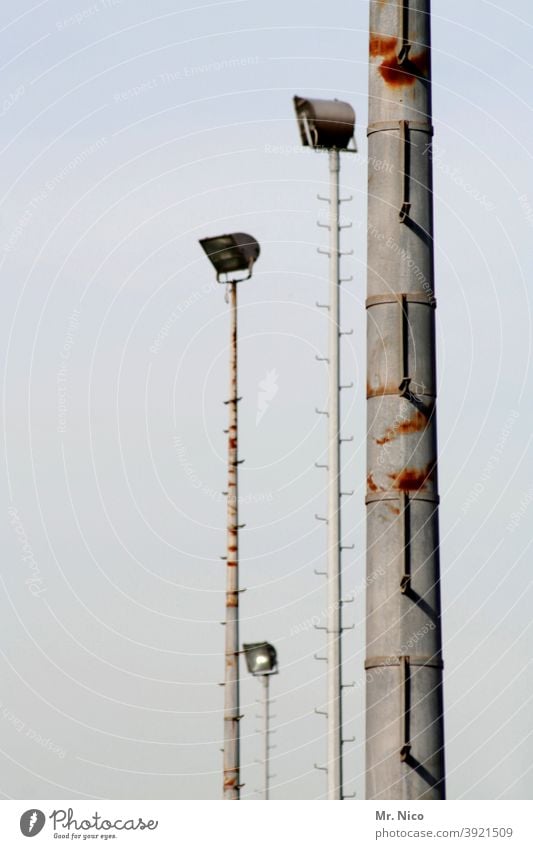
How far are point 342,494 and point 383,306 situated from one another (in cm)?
1868

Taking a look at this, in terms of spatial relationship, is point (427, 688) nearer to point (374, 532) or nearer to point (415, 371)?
point (374, 532)

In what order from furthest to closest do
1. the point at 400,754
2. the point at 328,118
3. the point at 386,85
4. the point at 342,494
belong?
1. the point at 342,494
2. the point at 328,118
3. the point at 386,85
4. the point at 400,754

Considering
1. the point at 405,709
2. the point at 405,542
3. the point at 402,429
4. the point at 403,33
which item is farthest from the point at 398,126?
the point at 405,709

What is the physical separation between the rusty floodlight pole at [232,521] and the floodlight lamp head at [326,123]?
9.02 ft

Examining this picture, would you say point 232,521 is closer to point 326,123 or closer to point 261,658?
point 326,123

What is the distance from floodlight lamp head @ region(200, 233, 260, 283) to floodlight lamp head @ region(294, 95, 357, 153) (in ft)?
8.08

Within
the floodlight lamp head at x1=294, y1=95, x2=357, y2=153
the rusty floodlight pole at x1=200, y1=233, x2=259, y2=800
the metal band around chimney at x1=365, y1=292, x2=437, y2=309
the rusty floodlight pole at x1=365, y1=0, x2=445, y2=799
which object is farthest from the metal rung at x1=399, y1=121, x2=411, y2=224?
the rusty floodlight pole at x1=200, y1=233, x2=259, y2=800

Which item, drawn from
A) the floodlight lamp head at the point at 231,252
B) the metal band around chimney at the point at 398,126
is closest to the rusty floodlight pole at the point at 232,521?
the floodlight lamp head at the point at 231,252

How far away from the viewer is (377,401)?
14.0 metres

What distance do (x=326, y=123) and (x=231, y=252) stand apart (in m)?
3.97

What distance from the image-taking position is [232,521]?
33719mm

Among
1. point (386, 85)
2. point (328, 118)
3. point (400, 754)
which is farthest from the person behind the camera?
point (328, 118)

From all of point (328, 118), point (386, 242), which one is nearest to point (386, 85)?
point (386, 242)

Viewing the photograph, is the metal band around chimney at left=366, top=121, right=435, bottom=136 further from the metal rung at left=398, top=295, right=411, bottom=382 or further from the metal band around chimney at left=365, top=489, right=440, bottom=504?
the metal band around chimney at left=365, top=489, right=440, bottom=504
